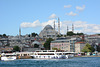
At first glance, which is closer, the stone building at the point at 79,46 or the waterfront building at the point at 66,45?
the stone building at the point at 79,46

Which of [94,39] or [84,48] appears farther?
[94,39]

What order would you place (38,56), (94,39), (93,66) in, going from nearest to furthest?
(93,66)
(38,56)
(94,39)

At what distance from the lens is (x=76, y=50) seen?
522 feet

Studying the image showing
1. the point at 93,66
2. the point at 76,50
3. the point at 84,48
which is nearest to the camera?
the point at 93,66

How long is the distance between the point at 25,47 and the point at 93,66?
111939 mm

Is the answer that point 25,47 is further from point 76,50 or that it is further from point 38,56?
point 38,56

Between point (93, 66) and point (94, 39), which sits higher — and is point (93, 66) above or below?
below

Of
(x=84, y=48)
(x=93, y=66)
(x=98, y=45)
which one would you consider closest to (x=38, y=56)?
(x=84, y=48)

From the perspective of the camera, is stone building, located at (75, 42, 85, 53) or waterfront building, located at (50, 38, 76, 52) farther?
waterfront building, located at (50, 38, 76, 52)

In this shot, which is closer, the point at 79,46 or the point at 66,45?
the point at 79,46

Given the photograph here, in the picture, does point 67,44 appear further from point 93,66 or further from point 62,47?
point 93,66

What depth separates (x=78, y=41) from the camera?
165 metres

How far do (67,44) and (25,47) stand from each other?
26967mm

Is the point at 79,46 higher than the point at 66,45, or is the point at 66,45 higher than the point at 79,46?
the point at 66,45
